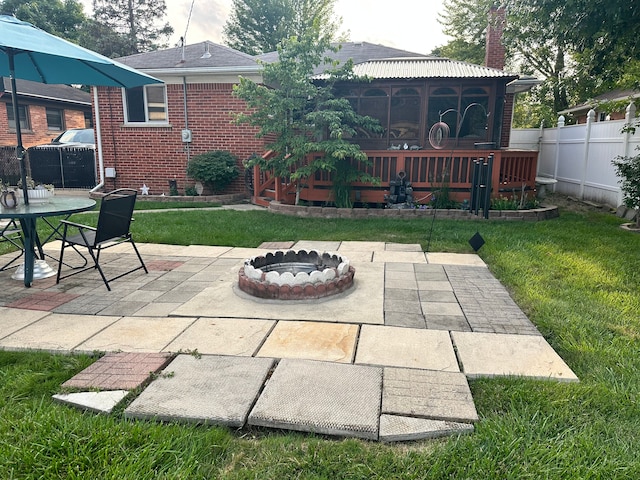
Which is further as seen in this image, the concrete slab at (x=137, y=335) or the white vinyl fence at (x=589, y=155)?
the white vinyl fence at (x=589, y=155)

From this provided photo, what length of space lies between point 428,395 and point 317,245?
405cm

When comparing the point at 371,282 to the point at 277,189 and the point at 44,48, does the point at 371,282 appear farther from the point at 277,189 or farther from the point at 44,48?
the point at 277,189

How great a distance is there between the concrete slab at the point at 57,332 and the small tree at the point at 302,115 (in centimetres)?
542

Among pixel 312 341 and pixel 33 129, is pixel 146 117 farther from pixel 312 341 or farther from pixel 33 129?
pixel 312 341

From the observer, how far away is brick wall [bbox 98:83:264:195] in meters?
11.5

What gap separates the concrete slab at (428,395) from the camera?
7.59ft

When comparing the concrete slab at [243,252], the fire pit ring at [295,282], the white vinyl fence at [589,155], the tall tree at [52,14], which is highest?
the tall tree at [52,14]

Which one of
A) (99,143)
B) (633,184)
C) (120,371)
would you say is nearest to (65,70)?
(120,371)

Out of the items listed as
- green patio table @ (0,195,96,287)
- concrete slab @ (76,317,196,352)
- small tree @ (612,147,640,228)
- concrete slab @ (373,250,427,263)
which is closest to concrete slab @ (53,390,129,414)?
concrete slab @ (76,317,196,352)

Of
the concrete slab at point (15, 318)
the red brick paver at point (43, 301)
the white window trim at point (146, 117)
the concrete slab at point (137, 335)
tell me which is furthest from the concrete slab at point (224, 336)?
the white window trim at point (146, 117)

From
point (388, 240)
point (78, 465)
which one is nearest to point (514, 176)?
point (388, 240)

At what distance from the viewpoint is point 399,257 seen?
19.0 feet

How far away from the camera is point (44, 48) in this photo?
159 inches

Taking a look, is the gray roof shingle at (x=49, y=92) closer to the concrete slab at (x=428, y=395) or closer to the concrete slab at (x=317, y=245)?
the concrete slab at (x=317, y=245)
